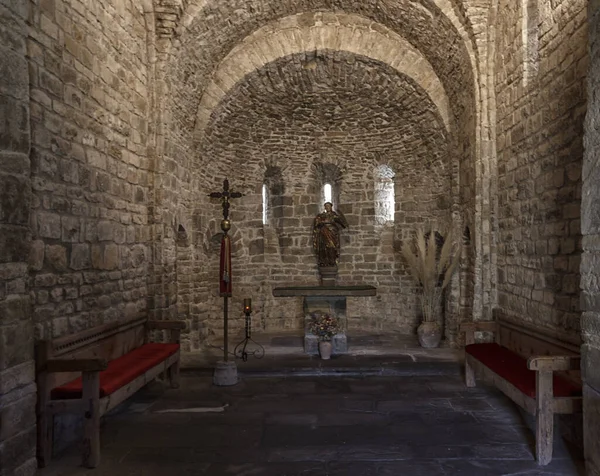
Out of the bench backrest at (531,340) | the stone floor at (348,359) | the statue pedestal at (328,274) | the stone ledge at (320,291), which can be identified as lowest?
the stone floor at (348,359)

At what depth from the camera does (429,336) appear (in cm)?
772

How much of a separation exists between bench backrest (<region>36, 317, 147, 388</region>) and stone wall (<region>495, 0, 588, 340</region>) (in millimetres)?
4153

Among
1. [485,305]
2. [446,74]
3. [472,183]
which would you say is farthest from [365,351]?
[446,74]

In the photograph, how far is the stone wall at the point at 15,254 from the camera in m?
3.21

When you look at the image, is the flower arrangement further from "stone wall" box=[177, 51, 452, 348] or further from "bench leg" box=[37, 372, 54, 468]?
"bench leg" box=[37, 372, 54, 468]

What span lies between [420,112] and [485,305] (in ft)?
12.3

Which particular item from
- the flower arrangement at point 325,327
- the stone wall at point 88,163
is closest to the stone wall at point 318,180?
the flower arrangement at point 325,327

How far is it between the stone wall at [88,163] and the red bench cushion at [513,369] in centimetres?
373

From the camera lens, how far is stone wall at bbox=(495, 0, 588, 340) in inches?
165

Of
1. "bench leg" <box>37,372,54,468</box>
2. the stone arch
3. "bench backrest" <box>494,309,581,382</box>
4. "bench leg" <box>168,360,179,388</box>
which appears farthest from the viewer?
the stone arch

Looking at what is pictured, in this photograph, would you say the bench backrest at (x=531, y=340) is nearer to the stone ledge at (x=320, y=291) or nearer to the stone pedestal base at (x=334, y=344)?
the stone ledge at (x=320, y=291)

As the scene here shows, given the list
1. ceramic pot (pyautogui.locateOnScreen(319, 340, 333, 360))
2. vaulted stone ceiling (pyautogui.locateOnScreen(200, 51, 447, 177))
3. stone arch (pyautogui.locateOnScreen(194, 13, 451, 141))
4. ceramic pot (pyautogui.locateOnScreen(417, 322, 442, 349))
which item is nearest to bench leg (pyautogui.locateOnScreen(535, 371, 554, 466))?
ceramic pot (pyautogui.locateOnScreen(319, 340, 333, 360))

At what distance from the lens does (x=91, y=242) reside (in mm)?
4691

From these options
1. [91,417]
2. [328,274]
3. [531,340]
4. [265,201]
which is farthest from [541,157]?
[265,201]
